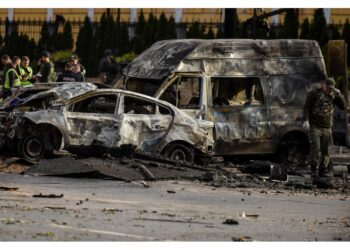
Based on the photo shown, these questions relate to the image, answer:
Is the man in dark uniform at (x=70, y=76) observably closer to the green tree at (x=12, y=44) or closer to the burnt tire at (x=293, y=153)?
the burnt tire at (x=293, y=153)

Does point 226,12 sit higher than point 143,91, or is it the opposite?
point 226,12

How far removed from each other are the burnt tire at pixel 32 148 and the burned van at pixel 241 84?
2513 millimetres

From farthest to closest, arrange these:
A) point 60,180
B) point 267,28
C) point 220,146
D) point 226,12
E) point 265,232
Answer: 1. point 267,28
2. point 226,12
3. point 220,146
4. point 60,180
5. point 265,232

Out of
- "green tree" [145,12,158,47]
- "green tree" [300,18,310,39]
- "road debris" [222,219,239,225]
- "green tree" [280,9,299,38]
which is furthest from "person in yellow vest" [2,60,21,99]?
"road debris" [222,219,239,225]

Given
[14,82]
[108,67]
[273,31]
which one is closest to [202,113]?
[108,67]

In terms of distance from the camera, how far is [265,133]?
2062 centimetres

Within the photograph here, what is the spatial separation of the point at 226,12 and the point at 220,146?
24.0ft

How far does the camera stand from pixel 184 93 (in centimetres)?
2011

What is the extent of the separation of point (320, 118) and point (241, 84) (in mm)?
1822

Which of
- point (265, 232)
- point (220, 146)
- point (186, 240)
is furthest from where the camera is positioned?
point (220, 146)

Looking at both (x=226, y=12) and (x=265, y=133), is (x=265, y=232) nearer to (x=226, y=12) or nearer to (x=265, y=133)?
(x=265, y=133)

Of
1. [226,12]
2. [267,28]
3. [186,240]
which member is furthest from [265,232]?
[267,28]

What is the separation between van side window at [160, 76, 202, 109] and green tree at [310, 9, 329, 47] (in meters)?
7.55

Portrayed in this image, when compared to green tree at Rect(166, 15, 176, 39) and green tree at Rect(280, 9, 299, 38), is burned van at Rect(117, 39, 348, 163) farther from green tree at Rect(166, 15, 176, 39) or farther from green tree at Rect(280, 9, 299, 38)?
green tree at Rect(166, 15, 176, 39)
